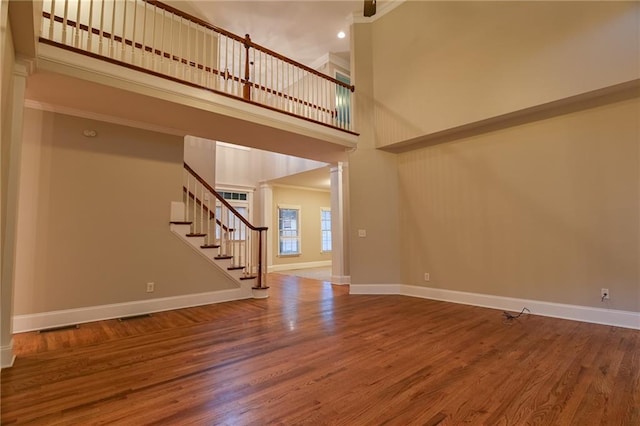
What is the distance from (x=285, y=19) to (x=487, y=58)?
3711 mm

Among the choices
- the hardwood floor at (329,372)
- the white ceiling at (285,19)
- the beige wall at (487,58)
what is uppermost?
the white ceiling at (285,19)

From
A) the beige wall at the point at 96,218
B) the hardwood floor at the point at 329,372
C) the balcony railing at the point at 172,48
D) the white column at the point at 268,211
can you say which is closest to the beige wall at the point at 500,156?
the hardwood floor at the point at 329,372

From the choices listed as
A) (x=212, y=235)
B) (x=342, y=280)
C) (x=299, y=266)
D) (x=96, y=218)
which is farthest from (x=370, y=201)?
(x=299, y=266)

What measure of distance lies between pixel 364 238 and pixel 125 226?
140 inches

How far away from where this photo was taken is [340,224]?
6477 millimetres

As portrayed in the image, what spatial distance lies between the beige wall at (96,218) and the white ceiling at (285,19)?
2.83 metres

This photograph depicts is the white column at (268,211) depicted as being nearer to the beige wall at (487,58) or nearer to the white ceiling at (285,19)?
the white ceiling at (285,19)

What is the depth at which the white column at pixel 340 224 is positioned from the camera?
6379 mm

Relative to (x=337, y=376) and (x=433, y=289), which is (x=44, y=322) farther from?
(x=433, y=289)

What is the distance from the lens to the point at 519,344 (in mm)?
2824

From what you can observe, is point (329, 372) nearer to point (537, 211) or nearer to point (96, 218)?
point (537, 211)

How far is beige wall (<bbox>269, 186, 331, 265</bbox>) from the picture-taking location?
29.9 ft

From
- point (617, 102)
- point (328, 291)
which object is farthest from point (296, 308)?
point (617, 102)

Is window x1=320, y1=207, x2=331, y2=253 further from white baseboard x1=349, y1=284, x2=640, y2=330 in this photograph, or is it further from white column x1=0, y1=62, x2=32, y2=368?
white column x1=0, y1=62, x2=32, y2=368
